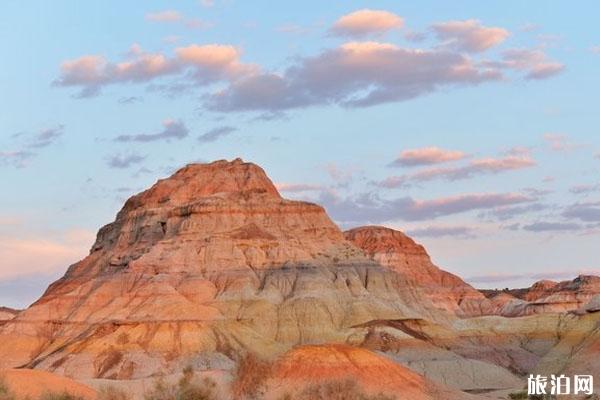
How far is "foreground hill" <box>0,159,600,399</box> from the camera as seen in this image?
160375mm

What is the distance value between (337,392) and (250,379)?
38.8 feet

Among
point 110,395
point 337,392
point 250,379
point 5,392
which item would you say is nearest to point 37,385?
point 110,395

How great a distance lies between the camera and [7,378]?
3871 inches

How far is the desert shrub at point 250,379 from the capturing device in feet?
333

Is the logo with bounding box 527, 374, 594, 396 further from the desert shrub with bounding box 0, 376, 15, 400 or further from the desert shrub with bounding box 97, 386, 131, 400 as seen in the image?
the desert shrub with bounding box 0, 376, 15, 400

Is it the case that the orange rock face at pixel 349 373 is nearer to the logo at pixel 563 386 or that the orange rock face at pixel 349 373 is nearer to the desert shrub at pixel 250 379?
the desert shrub at pixel 250 379

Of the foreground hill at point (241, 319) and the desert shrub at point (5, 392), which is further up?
the foreground hill at point (241, 319)

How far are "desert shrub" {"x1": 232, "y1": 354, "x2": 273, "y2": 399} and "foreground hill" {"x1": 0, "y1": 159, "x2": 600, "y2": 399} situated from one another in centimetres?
4416

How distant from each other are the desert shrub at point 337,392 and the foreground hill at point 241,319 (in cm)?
5477

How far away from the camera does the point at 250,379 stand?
103 meters


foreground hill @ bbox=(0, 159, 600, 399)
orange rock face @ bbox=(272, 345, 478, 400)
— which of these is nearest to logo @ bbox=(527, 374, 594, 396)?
orange rock face @ bbox=(272, 345, 478, 400)

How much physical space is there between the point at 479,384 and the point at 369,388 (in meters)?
56.6

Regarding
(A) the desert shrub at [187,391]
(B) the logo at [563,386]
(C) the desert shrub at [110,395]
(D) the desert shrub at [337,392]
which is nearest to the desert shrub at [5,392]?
(C) the desert shrub at [110,395]

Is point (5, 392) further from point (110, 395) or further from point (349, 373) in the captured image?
point (349, 373)
